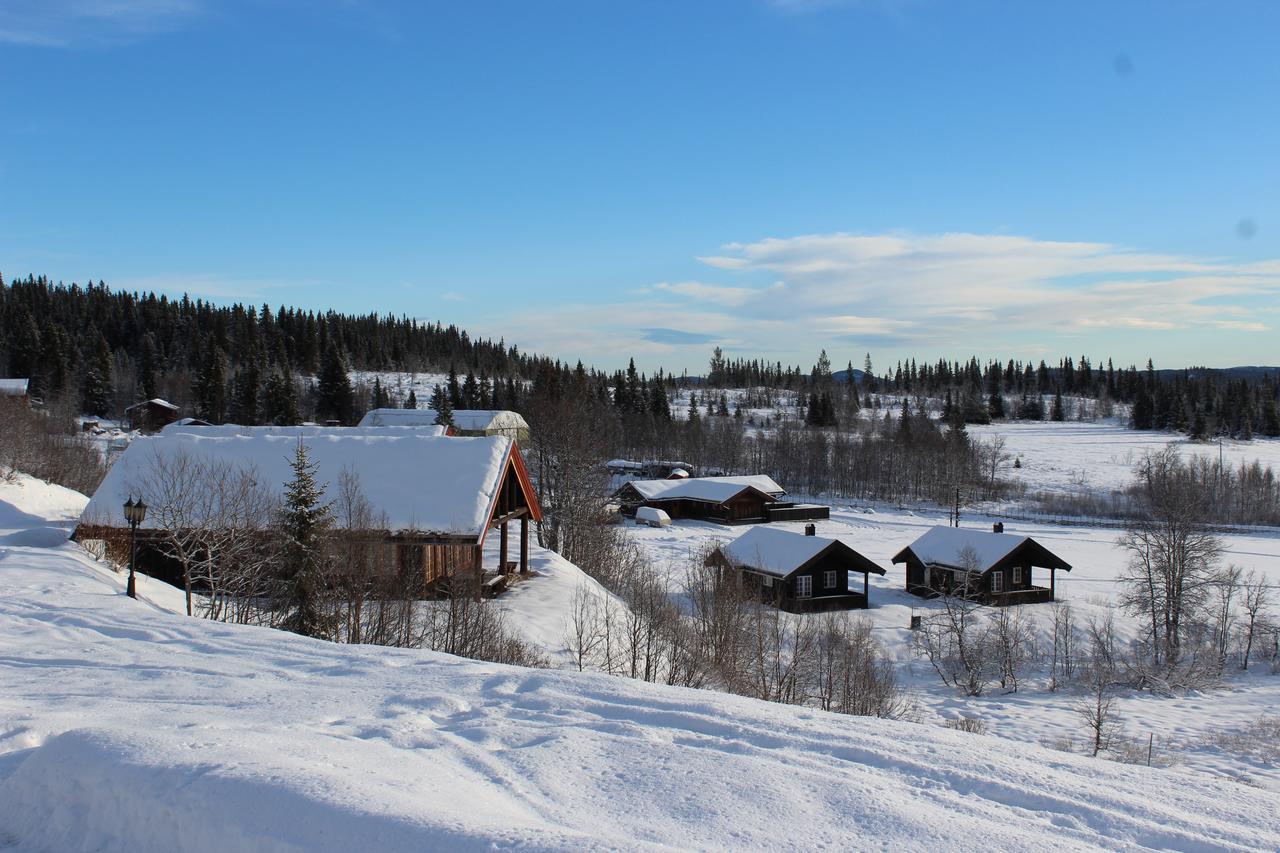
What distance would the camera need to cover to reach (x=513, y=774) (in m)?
5.58

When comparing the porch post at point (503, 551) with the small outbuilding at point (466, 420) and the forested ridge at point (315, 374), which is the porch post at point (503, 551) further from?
the small outbuilding at point (466, 420)

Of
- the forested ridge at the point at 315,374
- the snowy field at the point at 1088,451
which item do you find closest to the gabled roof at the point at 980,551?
the forested ridge at the point at 315,374

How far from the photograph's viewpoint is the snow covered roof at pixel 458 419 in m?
65.2

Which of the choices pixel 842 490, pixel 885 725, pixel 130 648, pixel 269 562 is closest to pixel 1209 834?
pixel 885 725

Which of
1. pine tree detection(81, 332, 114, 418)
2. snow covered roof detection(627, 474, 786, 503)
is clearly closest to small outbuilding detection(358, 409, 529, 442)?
snow covered roof detection(627, 474, 786, 503)

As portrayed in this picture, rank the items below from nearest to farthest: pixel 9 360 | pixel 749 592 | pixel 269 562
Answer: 1. pixel 269 562
2. pixel 749 592
3. pixel 9 360

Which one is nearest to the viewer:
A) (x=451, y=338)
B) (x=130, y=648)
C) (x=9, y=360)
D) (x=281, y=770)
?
(x=281, y=770)

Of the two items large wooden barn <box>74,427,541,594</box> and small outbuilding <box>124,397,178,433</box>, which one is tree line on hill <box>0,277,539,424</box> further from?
large wooden barn <box>74,427,541,594</box>

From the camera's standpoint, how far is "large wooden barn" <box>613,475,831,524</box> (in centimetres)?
6581

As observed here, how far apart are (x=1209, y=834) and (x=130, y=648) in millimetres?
11236

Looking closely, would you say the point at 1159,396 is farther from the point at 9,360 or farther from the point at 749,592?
the point at 9,360

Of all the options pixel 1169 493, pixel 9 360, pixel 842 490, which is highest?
pixel 9 360

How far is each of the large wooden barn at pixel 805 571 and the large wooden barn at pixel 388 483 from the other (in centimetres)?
1888

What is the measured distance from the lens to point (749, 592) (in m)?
34.9
